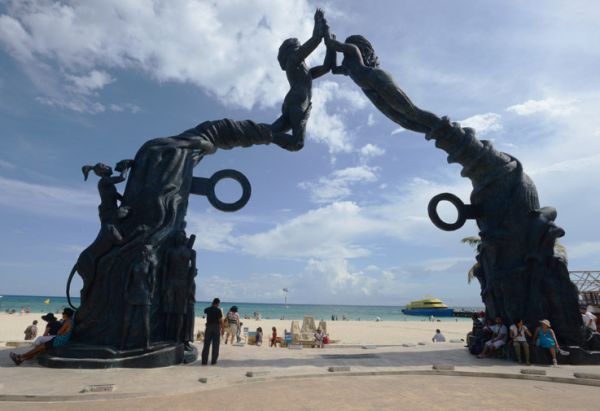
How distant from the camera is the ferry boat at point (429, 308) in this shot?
7275cm

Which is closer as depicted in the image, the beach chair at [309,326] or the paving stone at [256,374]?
the paving stone at [256,374]


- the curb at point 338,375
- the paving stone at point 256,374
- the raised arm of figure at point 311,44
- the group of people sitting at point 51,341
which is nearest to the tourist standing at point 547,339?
the curb at point 338,375

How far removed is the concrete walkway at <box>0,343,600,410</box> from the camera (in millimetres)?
5129

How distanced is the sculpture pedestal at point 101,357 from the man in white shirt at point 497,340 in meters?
7.70

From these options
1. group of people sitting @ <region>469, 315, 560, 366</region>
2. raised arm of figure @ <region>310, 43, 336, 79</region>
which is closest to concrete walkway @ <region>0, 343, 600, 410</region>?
group of people sitting @ <region>469, 315, 560, 366</region>

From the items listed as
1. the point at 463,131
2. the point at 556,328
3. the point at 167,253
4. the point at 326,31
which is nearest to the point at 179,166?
the point at 167,253

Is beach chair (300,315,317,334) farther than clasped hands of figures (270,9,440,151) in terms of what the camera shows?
Yes

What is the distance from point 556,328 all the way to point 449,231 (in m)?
3.49

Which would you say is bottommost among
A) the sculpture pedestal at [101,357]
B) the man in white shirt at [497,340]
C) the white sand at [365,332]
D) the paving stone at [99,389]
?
the white sand at [365,332]

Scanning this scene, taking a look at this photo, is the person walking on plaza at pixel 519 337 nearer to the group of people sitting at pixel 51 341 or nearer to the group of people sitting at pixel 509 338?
the group of people sitting at pixel 509 338

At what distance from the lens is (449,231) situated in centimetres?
1123

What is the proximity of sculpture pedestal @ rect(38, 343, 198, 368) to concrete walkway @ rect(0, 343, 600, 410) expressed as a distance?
0.77 ft

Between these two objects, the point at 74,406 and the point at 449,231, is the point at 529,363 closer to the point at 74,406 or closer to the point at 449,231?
the point at 449,231

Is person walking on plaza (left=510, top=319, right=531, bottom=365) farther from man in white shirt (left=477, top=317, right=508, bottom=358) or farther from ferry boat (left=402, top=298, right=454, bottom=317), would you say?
ferry boat (left=402, top=298, right=454, bottom=317)
